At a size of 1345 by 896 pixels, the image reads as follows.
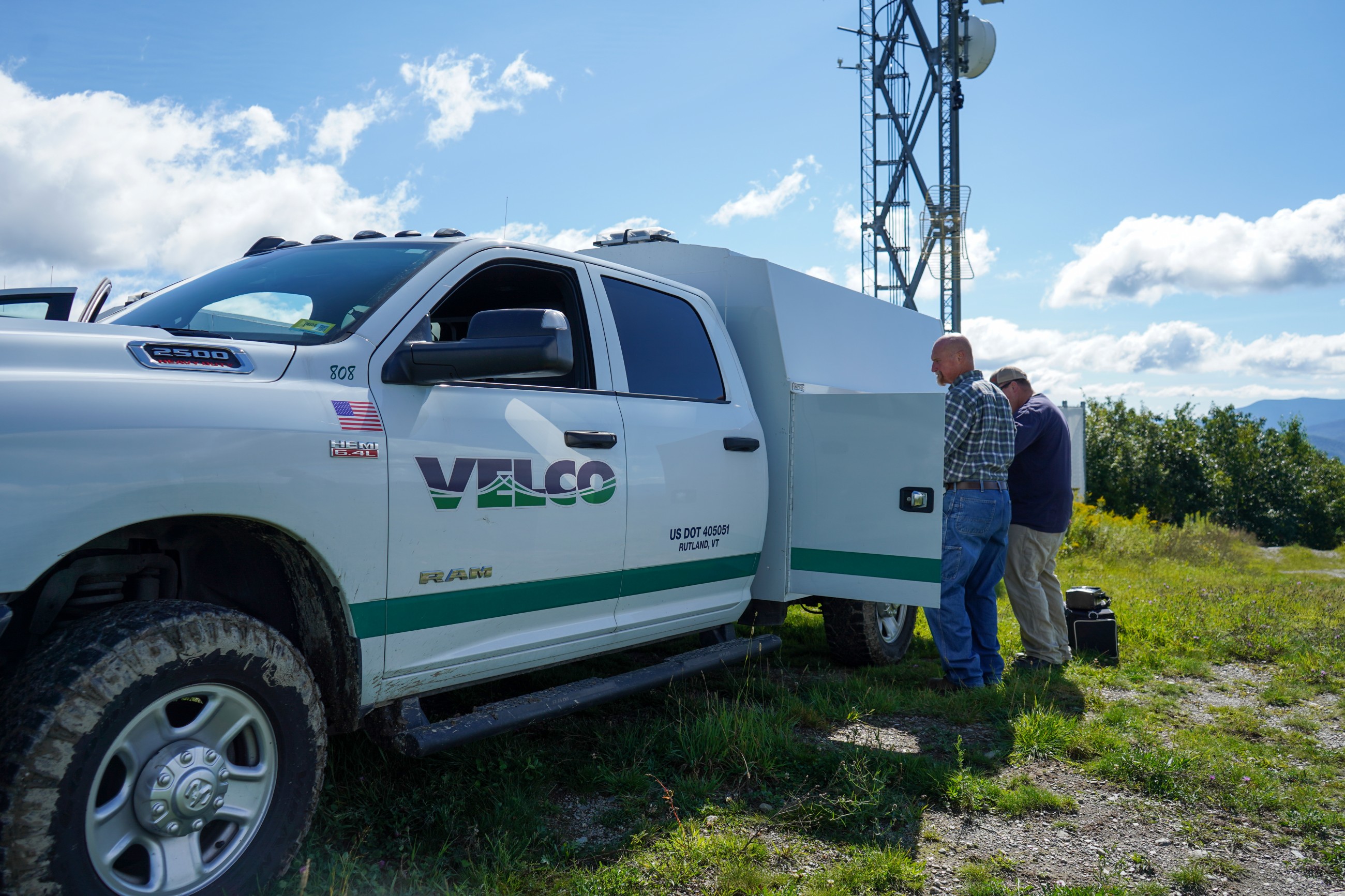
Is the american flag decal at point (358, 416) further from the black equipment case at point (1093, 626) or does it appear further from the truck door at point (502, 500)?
the black equipment case at point (1093, 626)

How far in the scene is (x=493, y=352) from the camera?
295 cm

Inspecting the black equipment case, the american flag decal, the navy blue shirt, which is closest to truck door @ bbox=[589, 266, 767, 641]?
the american flag decal

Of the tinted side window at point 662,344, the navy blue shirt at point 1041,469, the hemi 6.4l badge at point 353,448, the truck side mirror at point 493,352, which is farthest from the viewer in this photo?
the navy blue shirt at point 1041,469

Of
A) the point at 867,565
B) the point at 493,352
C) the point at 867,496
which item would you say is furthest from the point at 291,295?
the point at 867,565

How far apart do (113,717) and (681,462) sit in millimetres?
2457

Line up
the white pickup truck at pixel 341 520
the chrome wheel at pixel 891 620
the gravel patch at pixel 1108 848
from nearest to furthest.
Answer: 1. the white pickup truck at pixel 341 520
2. the gravel patch at pixel 1108 848
3. the chrome wheel at pixel 891 620

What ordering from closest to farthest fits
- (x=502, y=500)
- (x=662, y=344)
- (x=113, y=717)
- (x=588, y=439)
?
(x=113, y=717) → (x=502, y=500) → (x=588, y=439) → (x=662, y=344)

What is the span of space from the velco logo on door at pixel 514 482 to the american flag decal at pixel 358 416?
0.18 m

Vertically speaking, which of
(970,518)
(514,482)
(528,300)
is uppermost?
(528,300)

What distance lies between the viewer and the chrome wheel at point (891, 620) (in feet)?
19.7

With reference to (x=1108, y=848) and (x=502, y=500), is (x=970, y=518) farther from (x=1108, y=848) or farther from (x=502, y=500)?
(x=502, y=500)

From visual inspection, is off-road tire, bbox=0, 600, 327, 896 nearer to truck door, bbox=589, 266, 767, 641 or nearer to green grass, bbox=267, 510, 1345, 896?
green grass, bbox=267, 510, 1345, 896

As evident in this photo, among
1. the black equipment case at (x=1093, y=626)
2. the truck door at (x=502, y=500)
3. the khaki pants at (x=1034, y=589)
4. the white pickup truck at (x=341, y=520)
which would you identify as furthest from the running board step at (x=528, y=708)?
the black equipment case at (x=1093, y=626)

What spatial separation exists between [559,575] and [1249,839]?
9.25 ft
